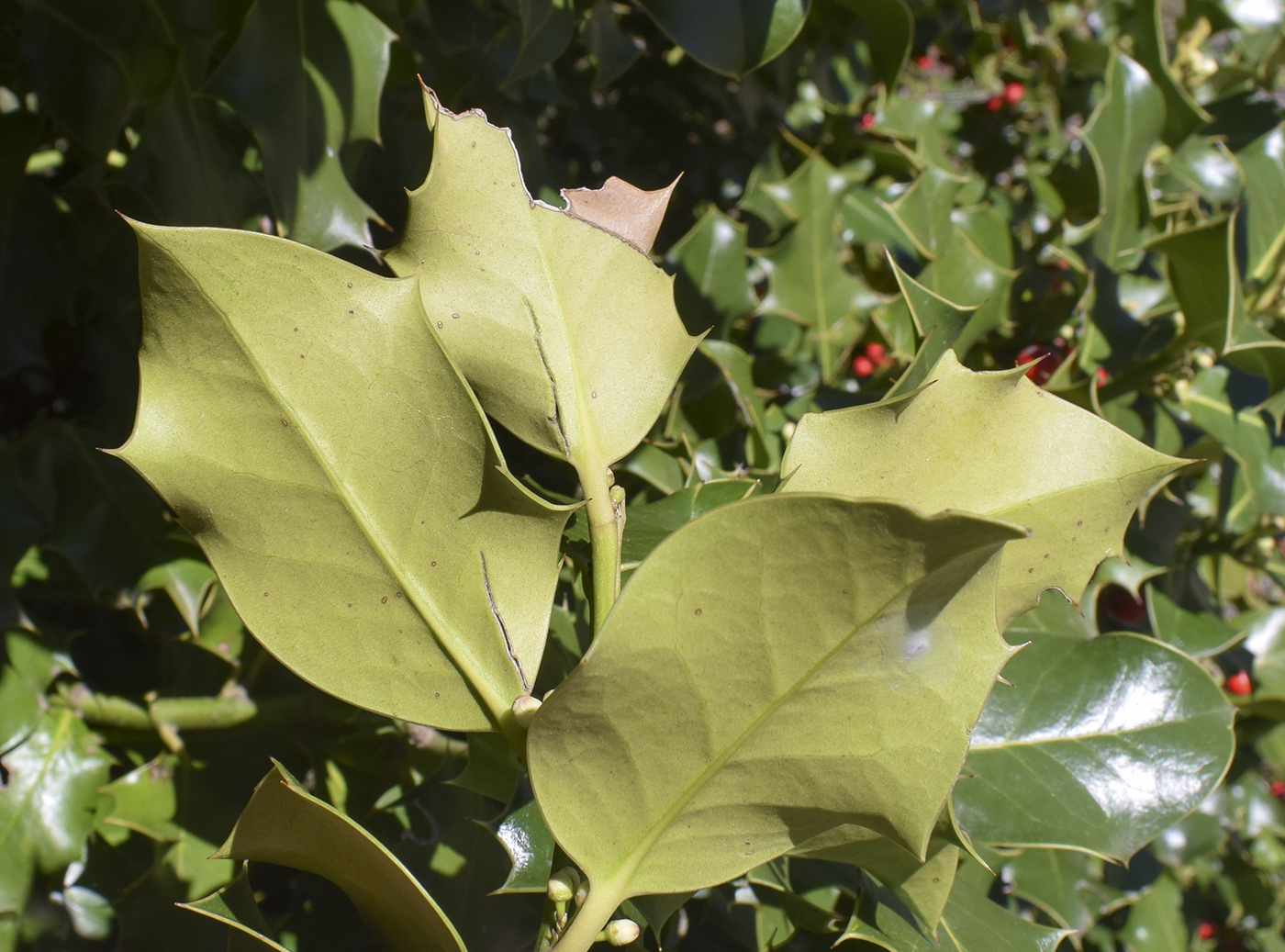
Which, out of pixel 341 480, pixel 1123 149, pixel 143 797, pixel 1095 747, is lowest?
pixel 143 797

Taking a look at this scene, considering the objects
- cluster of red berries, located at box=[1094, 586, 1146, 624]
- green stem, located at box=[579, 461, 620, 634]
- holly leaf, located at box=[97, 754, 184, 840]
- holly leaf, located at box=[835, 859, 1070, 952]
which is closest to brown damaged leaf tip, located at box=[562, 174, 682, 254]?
green stem, located at box=[579, 461, 620, 634]

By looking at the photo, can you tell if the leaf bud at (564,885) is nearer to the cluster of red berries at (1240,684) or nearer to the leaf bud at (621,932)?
the leaf bud at (621,932)

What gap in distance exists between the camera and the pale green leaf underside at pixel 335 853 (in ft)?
1.37

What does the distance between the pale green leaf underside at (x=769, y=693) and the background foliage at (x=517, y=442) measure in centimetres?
18

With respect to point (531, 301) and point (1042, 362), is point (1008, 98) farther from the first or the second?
point (531, 301)

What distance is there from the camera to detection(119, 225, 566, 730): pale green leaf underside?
43 centimetres

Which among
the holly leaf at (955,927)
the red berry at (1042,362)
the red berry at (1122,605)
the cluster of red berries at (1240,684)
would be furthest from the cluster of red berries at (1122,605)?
the holly leaf at (955,927)

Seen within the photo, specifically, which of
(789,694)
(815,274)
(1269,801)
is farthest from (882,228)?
(1269,801)

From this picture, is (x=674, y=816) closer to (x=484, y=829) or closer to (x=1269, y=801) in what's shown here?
(x=484, y=829)

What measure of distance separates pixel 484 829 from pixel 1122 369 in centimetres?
97

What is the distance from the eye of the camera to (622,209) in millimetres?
555

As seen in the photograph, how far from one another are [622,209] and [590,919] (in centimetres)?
39

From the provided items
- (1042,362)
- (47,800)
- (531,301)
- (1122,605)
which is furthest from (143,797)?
(1122,605)

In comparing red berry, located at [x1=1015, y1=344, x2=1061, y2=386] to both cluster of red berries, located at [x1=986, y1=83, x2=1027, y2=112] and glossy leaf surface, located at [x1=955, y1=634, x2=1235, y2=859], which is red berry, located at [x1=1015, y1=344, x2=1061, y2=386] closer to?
glossy leaf surface, located at [x1=955, y1=634, x2=1235, y2=859]
